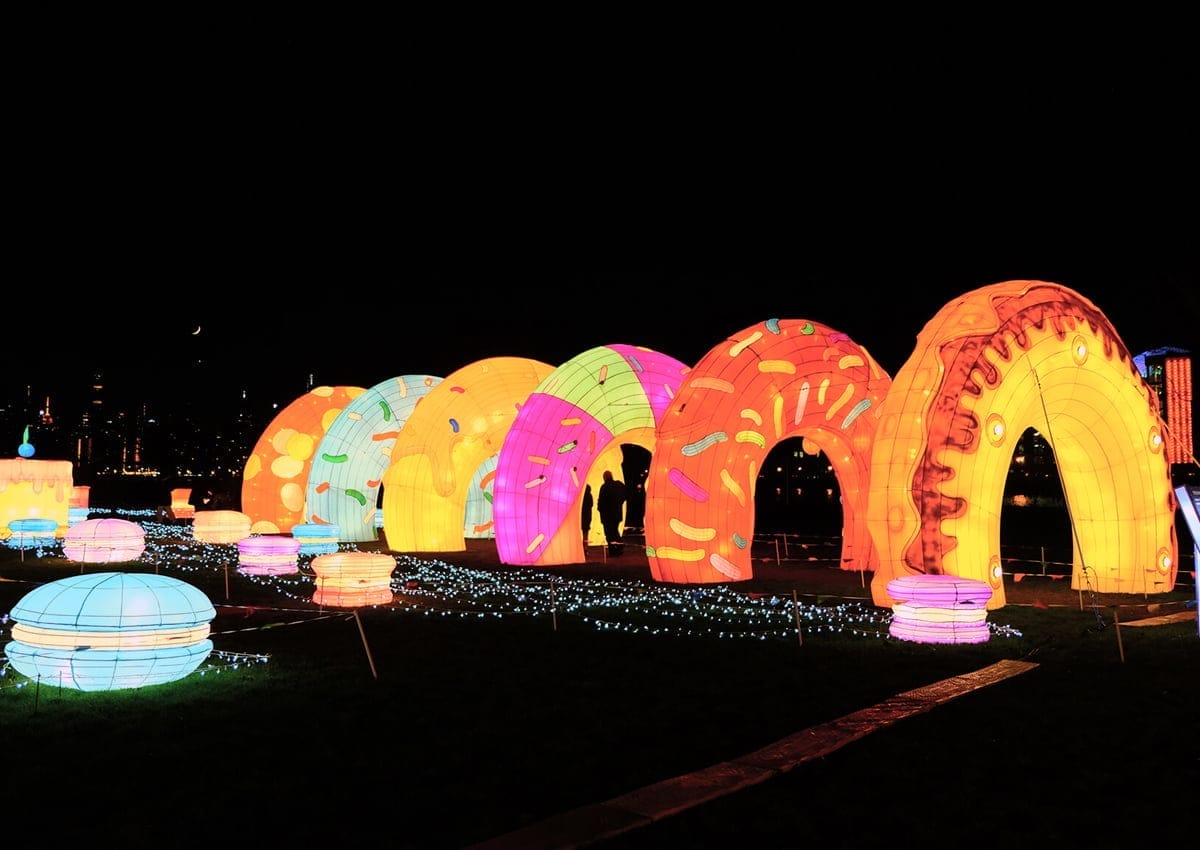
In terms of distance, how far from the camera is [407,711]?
626 centimetres

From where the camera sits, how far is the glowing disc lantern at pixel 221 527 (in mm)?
20859

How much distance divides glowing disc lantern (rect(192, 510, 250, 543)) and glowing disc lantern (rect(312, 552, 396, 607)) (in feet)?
34.0

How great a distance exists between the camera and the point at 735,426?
13.4 metres

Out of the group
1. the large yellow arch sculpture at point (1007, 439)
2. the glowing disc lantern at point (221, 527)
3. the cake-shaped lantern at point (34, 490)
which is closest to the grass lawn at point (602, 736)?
the large yellow arch sculpture at point (1007, 439)

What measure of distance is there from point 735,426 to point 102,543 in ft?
33.8

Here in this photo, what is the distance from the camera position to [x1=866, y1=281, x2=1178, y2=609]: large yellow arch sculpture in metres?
10.6

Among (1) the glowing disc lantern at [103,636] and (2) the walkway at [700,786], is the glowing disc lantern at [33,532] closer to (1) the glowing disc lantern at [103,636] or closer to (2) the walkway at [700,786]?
(1) the glowing disc lantern at [103,636]

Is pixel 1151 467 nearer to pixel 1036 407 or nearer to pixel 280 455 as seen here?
pixel 1036 407

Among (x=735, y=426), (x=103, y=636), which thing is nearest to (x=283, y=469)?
(x=735, y=426)

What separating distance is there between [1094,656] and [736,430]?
5955 millimetres

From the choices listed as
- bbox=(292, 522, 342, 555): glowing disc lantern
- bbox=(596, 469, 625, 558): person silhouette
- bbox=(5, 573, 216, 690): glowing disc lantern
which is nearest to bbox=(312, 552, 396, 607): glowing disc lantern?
bbox=(5, 573, 216, 690): glowing disc lantern

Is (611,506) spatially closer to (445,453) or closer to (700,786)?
(445,453)

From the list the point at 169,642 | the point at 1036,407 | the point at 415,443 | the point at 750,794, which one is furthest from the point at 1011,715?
the point at 415,443

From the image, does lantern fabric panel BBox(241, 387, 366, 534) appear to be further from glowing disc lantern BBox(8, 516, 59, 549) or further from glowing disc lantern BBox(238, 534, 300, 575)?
glowing disc lantern BBox(238, 534, 300, 575)
